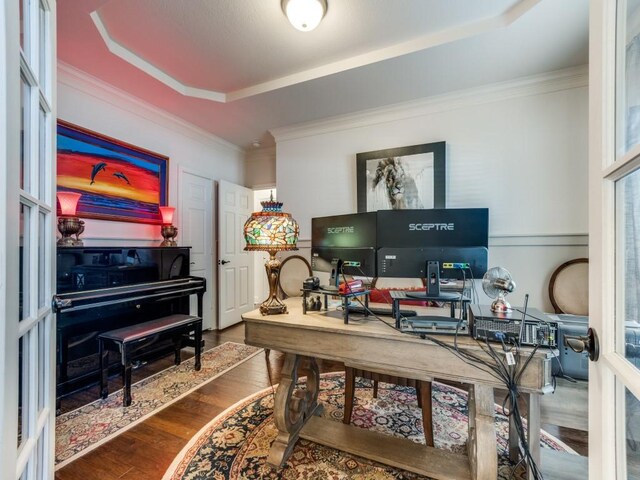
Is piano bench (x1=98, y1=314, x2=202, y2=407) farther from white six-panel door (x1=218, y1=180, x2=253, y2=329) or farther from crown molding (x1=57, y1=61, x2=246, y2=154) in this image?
crown molding (x1=57, y1=61, x2=246, y2=154)

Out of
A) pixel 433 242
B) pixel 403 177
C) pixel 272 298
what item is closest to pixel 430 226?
pixel 433 242

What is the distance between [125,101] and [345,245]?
9.52ft

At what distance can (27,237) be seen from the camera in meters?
0.75

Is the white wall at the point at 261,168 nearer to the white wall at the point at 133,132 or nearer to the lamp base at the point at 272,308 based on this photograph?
the white wall at the point at 133,132

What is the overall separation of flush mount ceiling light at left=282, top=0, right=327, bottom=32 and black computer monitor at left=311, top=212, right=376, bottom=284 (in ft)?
4.39

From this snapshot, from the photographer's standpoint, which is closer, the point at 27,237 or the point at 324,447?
the point at 27,237

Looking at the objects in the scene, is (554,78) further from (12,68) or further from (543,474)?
(12,68)

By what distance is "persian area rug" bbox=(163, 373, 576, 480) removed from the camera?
1.39 m

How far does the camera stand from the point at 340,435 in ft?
4.95

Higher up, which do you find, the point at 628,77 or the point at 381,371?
the point at 628,77

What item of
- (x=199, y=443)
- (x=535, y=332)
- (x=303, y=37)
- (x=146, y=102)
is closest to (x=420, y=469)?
(x=535, y=332)

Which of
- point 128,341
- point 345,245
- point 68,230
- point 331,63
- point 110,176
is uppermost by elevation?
point 331,63

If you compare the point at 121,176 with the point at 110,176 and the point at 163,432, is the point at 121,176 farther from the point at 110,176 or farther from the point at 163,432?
the point at 163,432

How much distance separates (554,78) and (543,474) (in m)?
2.96
